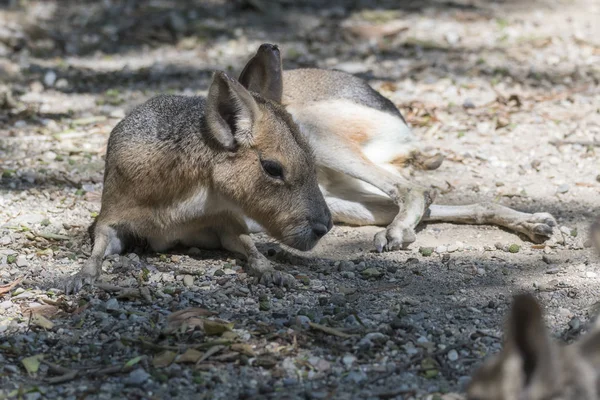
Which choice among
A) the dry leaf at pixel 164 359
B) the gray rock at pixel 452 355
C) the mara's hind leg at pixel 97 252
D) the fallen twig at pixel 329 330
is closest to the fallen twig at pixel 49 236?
the mara's hind leg at pixel 97 252

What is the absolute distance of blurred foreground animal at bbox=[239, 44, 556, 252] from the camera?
15.1ft

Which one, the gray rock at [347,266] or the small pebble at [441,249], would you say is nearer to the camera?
the gray rock at [347,266]

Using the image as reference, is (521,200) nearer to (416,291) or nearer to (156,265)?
(416,291)

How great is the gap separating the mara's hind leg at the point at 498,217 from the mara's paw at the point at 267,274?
116cm

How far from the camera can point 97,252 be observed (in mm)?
4168

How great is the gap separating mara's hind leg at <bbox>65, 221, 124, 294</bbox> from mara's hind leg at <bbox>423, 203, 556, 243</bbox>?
1.71 metres

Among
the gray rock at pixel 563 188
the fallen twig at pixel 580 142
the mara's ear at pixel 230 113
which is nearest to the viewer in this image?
the mara's ear at pixel 230 113

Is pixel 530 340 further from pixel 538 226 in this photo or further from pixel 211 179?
pixel 538 226

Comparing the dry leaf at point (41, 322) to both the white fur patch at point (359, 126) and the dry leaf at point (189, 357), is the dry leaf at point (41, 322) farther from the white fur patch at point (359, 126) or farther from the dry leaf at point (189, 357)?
the white fur patch at point (359, 126)

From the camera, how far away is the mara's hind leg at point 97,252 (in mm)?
3908

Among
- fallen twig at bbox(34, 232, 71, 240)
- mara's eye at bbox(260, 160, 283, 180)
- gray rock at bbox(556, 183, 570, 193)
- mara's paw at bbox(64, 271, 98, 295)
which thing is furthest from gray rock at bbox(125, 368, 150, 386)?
gray rock at bbox(556, 183, 570, 193)

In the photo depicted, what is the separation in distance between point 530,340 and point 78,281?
242 centimetres

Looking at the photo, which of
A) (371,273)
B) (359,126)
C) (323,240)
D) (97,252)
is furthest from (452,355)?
(359,126)

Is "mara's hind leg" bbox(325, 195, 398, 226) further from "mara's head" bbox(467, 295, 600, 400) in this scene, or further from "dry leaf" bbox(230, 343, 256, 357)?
"mara's head" bbox(467, 295, 600, 400)
